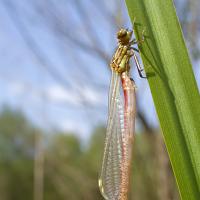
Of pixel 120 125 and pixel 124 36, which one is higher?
pixel 124 36

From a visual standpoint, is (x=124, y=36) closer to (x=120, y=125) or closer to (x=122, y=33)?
(x=122, y=33)

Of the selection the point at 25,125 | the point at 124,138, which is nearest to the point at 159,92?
the point at 124,138

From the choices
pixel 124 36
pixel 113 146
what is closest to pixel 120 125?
pixel 113 146

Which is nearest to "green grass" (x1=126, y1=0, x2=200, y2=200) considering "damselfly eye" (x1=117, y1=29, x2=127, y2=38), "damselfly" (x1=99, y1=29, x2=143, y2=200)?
"damselfly" (x1=99, y1=29, x2=143, y2=200)

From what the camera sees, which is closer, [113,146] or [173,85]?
[173,85]

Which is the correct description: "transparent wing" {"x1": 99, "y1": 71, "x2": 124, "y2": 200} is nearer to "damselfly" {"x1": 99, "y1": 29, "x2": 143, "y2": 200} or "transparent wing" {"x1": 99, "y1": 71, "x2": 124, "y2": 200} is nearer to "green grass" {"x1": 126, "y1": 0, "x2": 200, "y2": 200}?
"damselfly" {"x1": 99, "y1": 29, "x2": 143, "y2": 200}

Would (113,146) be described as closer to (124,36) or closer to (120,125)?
(120,125)

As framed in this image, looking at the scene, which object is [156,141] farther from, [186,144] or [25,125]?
[25,125]
